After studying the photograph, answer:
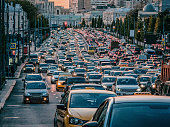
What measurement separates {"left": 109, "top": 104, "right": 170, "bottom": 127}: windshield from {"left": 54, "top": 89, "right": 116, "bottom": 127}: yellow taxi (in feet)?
14.6

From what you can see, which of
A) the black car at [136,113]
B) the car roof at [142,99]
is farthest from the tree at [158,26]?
the black car at [136,113]

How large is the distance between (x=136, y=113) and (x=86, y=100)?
646 cm

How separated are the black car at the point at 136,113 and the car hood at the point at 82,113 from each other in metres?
4.12

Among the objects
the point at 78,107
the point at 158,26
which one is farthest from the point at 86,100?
the point at 158,26

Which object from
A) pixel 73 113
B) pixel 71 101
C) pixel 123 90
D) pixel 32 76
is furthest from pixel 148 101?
pixel 32 76

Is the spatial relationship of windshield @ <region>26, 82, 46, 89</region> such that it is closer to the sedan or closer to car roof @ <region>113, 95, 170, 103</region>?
the sedan

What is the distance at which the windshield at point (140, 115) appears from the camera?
7844 millimetres

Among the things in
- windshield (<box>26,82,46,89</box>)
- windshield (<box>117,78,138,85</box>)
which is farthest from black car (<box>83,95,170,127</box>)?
windshield (<box>117,78,138,85</box>)

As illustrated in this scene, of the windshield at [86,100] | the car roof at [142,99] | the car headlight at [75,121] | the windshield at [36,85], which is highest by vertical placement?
the car roof at [142,99]

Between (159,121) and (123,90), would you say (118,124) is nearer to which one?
(159,121)

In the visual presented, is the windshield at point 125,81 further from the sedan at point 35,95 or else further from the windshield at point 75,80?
the sedan at point 35,95

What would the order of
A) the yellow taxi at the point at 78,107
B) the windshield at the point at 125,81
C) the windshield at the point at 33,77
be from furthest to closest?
the windshield at the point at 33,77 < the windshield at the point at 125,81 < the yellow taxi at the point at 78,107

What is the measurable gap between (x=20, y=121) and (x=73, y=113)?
8.49 meters

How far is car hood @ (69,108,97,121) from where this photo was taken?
12749mm
